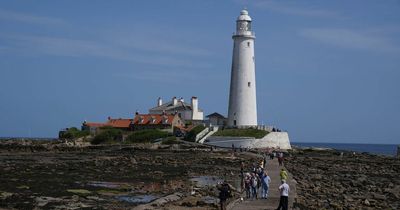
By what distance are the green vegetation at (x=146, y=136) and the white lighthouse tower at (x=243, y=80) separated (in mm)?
9286

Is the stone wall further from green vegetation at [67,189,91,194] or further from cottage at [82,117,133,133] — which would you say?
green vegetation at [67,189,91,194]

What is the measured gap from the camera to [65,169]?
35250mm

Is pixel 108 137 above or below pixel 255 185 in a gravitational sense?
above

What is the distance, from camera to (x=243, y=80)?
6406cm

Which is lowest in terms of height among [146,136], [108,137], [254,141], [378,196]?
[378,196]

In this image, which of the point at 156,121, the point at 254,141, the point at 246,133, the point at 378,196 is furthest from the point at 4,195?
the point at 156,121

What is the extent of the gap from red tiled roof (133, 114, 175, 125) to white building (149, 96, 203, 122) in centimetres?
280

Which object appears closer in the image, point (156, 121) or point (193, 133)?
point (193, 133)

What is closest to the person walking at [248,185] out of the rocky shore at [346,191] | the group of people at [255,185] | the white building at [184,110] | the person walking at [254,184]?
the group of people at [255,185]

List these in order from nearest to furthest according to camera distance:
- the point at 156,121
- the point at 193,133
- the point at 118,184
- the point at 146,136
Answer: the point at 118,184, the point at 193,133, the point at 146,136, the point at 156,121

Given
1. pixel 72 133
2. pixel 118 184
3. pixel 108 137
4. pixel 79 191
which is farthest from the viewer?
pixel 72 133

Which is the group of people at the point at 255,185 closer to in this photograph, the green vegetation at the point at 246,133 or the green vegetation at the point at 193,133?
the green vegetation at the point at 246,133

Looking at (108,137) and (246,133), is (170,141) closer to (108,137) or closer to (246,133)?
(246,133)

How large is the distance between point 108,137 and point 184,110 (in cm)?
1272
